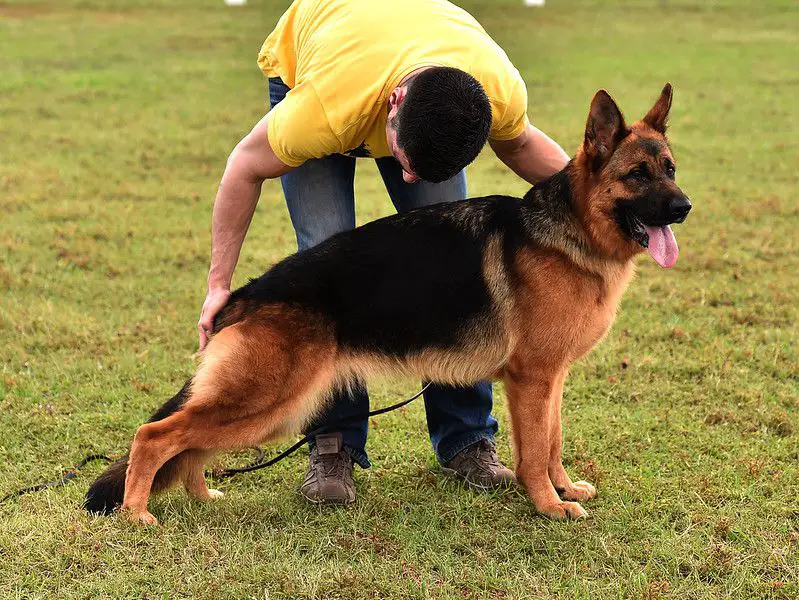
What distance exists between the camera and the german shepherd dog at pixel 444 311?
3955 mm

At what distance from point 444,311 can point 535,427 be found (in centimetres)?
66

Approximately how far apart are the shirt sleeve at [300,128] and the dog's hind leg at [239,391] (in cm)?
69

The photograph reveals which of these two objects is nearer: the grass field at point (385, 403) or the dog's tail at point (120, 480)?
the grass field at point (385, 403)

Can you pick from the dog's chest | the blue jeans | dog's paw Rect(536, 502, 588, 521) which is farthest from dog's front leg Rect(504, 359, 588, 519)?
the blue jeans

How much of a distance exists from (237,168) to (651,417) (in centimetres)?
274

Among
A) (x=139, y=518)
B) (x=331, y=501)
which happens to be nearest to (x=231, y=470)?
(x=331, y=501)

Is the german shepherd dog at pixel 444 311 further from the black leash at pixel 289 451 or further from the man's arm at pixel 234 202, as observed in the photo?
the black leash at pixel 289 451

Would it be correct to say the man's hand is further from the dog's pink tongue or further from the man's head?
the dog's pink tongue

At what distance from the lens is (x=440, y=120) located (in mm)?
3502

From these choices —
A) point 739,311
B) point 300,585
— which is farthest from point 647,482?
point 739,311

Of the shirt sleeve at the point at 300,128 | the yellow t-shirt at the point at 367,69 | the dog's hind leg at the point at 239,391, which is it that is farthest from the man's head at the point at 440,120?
the dog's hind leg at the point at 239,391

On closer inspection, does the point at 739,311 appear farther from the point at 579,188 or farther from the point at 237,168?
the point at 237,168

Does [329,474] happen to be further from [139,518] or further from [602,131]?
[602,131]

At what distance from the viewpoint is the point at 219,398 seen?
3.96 m
